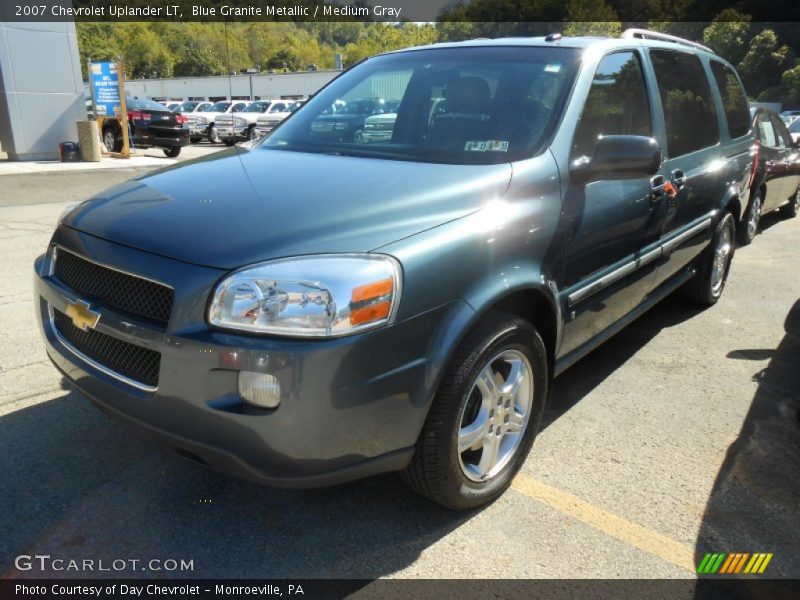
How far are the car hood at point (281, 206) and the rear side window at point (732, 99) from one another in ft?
10.4

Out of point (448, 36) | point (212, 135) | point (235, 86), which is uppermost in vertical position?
point (448, 36)

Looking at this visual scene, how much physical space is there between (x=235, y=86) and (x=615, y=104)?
2618 inches

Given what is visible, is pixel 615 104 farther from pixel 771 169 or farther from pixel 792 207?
pixel 792 207

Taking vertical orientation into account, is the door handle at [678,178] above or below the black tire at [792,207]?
above

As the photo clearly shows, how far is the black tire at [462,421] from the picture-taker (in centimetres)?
222

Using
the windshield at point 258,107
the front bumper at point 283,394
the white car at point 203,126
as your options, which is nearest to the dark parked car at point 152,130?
the white car at point 203,126

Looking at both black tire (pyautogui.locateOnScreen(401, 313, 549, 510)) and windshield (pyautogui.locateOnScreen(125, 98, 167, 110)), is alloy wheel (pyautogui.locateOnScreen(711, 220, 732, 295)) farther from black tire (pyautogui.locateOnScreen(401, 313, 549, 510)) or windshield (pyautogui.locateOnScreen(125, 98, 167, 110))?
windshield (pyautogui.locateOnScreen(125, 98, 167, 110))

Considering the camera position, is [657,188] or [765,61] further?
[765,61]

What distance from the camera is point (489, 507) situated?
2.62 meters

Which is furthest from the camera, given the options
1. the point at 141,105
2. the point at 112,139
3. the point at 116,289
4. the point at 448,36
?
the point at 448,36

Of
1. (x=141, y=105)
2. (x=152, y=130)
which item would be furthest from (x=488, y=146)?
(x=141, y=105)

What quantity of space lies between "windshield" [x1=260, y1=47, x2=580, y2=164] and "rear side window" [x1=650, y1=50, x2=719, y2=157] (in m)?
1.00

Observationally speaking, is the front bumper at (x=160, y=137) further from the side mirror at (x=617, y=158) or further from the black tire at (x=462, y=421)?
the black tire at (x=462, y=421)

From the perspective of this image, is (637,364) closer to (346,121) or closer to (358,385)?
(346,121)
